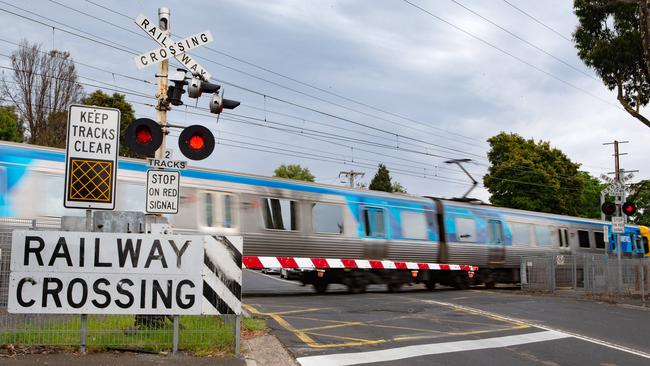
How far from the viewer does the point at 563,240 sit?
28.4 meters

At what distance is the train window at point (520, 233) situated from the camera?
25.6m

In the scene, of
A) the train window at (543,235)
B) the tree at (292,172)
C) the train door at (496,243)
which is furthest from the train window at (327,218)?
the tree at (292,172)

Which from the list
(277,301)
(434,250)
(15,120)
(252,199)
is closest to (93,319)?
(277,301)

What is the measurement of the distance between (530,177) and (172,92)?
4692 centimetres

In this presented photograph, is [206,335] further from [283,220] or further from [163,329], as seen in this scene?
[283,220]

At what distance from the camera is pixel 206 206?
16.1 m

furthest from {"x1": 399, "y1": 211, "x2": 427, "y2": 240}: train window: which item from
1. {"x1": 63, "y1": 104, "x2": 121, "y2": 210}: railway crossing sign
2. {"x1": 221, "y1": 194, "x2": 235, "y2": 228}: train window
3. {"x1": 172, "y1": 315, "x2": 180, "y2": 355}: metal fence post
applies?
{"x1": 63, "y1": 104, "x2": 121, "y2": 210}: railway crossing sign

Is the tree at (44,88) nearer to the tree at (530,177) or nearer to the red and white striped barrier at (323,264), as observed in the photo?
the red and white striped barrier at (323,264)

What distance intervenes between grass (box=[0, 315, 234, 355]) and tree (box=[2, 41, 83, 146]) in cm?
2722

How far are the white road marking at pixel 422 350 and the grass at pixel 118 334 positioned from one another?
112cm

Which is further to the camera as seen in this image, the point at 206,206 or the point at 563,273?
the point at 563,273

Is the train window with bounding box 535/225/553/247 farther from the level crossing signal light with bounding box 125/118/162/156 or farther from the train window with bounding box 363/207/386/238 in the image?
the level crossing signal light with bounding box 125/118/162/156

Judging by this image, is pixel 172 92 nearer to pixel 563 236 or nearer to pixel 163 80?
pixel 163 80

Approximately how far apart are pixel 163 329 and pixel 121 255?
1057 millimetres
